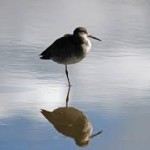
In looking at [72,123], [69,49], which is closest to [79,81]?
[69,49]

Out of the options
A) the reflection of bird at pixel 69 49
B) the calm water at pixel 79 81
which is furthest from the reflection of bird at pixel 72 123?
the reflection of bird at pixel 69 49

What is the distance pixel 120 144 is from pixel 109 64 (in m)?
2.48

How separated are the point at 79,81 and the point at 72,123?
4.18ft

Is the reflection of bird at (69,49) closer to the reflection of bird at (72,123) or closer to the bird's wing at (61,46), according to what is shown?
the bird's wing at (61,46)

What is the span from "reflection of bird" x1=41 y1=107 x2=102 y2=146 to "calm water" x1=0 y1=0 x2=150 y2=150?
63 millimetres

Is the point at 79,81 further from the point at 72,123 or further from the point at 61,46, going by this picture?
the point at 72,123

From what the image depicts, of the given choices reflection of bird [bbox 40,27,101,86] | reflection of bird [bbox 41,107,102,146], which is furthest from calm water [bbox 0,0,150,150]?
reflection of bird [bbox 40,27,101,86]

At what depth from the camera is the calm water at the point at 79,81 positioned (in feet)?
17.4

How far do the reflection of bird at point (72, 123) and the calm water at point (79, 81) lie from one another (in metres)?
0.06

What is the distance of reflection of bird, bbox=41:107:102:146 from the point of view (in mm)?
5305

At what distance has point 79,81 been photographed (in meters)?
6.88

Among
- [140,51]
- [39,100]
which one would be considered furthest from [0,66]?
[140,51]

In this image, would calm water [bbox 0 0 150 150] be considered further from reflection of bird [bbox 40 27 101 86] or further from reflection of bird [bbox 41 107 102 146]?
reflection of bird [bbox 40 27 101 86]

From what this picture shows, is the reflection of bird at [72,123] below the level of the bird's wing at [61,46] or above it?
below
